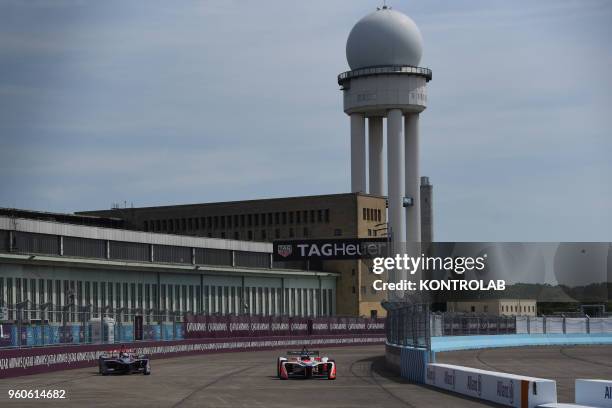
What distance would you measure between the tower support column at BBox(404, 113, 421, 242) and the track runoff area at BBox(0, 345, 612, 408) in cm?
8162

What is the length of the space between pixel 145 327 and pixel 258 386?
26953mm

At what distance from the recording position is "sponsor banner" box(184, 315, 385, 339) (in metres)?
71.0

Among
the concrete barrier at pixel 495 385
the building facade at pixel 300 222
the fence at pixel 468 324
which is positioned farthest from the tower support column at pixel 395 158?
the concrete barrier at pixel 495 385

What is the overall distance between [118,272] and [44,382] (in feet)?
149

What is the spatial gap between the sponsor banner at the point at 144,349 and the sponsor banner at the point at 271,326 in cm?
67

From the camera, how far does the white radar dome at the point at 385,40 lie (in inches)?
5054

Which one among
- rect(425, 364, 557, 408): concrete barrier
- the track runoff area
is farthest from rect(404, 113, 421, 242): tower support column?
rect(425, 364, 557, 408): concrete barrier

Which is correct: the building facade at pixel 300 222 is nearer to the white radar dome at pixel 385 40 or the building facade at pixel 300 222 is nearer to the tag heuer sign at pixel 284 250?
the tag heuer sign at pixel 284 250

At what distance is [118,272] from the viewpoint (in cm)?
8175

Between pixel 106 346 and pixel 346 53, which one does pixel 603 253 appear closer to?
pixel 346 53

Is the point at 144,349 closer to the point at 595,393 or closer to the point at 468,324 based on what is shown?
the point at 468,324

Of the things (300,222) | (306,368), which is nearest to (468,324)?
(306,368)

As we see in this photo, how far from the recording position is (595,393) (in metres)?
23.4

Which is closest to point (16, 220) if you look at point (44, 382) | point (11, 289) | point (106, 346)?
point (11, 289)
